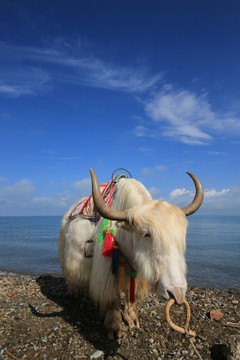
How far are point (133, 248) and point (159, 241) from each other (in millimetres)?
508

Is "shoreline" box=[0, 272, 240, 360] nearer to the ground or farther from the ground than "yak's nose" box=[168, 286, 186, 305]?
nearer to the ground

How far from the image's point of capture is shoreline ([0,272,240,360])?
266cm

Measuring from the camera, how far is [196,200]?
8.93 feet

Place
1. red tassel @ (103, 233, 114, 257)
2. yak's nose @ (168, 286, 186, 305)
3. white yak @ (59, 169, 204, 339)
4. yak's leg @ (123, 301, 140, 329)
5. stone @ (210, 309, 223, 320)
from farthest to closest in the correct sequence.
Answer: stone @ (210, 309, 223, 320)
yak's leg @ (123, 301, 140, 329)
red tassel @ (103, 233, 114, 257)
white yak @ (59, 169, 204, 339)
yak's nose @ (168, 286, 186, 305)

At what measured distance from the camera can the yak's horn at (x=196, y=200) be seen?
260 cm

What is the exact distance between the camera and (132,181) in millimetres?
3133

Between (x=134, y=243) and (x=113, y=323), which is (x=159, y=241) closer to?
(x=134, y=243)

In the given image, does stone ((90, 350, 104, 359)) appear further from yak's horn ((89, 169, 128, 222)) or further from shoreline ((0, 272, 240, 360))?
yak's horn ((89, 169, 128, 222))

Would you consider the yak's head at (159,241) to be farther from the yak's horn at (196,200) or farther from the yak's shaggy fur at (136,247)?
the yak's horn at (196,200)

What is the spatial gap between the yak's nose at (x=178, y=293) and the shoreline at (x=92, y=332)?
1.17 meters

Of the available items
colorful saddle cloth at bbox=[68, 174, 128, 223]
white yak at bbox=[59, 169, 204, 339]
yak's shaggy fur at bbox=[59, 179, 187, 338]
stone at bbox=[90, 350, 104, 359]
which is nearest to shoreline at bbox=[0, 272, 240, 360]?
stone at bbox=[90, 350, 104, 359]

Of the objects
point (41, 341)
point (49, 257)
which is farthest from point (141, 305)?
point (49, 257)

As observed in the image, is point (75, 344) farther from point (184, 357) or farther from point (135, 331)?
point (184, 357)

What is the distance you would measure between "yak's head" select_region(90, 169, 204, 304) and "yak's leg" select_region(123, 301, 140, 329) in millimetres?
1403
